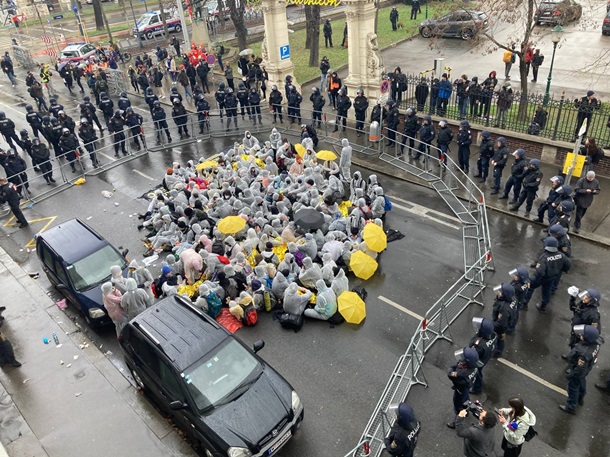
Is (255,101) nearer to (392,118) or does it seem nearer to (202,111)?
(202,111)

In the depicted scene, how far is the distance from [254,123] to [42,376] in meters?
13.1

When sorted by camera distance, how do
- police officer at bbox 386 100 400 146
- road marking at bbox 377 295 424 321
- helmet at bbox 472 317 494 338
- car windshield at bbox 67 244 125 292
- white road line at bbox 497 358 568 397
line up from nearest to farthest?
1. helmet at bbox 472 317 494 338
2. white road line at bbox 497 358 568 397
3. road marking at bbox 377 295 424 321
4. car windshield at bbox 67 244 125 292
5. police officer at bbox 386 100 400 146

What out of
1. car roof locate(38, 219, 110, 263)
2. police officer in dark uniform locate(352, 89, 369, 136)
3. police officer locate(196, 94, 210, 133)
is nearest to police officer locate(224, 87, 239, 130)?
police officer locate(196, 94, 210, 133)

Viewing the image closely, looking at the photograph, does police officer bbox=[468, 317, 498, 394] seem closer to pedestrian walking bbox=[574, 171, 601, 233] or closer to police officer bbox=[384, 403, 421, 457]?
police officer bbox=[384, 403, 421, 457]

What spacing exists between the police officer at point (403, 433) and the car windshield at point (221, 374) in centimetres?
240

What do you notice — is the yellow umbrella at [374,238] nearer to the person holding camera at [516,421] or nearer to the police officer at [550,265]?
the police officer at [550,265]

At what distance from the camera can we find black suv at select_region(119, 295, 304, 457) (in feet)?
24.2

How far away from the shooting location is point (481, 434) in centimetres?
644

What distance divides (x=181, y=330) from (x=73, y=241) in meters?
4.67

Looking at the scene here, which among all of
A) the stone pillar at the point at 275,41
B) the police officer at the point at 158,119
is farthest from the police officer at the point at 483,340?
the stone pillar at the point at 275,41

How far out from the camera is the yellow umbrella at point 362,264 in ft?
36.6

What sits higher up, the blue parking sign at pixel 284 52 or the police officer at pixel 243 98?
the blue parking sign at pixel 284 52

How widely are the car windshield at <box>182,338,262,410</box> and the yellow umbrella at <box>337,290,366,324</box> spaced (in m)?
2.55

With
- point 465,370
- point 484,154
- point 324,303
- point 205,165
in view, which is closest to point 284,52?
point 205,165
